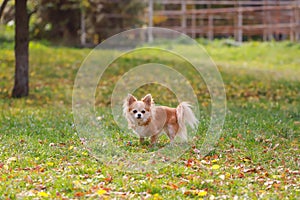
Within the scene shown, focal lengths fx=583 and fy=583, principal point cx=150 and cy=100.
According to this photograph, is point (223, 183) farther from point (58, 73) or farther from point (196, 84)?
point (58, 73)

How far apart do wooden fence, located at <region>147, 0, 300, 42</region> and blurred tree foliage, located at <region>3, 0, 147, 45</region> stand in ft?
14.0

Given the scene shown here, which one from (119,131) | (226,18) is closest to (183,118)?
(119,131)

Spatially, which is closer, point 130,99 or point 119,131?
point 130,99

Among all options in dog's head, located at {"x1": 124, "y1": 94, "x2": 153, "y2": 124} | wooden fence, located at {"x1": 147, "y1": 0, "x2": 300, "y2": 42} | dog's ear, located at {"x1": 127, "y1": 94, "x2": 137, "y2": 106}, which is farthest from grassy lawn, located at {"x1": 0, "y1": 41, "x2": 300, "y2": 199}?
wooden fence, located at {"x1": 147, "y1": 0, "x2": 300, "y2": 42}

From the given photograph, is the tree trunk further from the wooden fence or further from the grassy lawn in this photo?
the wooden fence

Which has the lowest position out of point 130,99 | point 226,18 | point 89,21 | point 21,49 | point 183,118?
point 183,118

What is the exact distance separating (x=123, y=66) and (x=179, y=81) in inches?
111

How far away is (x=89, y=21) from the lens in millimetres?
25391

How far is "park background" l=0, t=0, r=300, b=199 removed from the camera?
6.09 meters

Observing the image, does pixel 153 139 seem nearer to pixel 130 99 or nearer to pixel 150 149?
pixel 150 149

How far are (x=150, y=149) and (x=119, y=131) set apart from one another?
1315 mm

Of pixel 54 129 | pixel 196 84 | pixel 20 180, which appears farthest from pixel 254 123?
pixel 196 84

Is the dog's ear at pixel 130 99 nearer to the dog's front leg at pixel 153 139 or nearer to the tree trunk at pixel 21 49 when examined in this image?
the dog's front leg at pixel 153 139

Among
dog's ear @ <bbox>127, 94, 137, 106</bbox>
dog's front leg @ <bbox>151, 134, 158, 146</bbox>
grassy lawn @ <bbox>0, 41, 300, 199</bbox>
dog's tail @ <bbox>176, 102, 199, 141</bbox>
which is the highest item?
dog's ear @ <bbox>127, 94, 137, 106</bbox>
